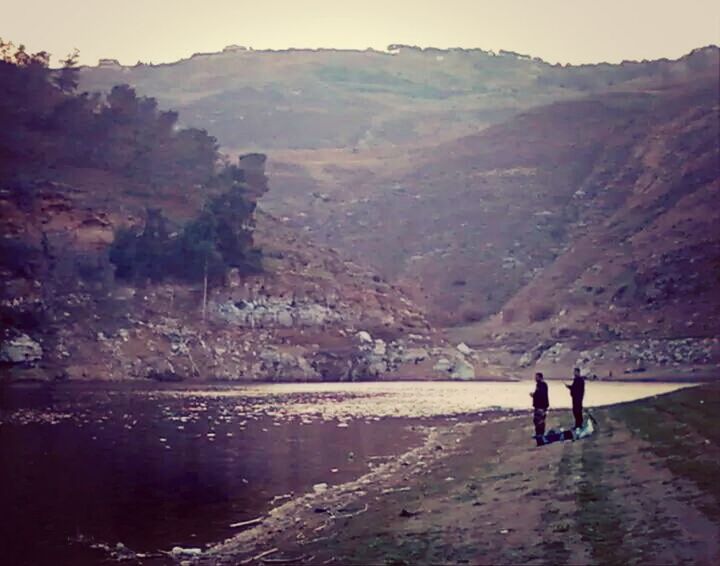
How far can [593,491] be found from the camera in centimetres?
2227

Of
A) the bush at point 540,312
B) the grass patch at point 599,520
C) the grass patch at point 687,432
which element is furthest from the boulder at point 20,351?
the grass patch at point 599,520

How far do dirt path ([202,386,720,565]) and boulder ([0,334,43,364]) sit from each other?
58.9m

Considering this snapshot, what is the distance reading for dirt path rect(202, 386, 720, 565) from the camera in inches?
675

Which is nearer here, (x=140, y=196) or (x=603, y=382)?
(x=603, y=382)

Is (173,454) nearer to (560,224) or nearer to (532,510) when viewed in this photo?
(532,510)

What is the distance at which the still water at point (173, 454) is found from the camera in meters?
24.3

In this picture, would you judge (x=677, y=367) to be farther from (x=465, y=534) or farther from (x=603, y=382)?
(x=465, y=534)

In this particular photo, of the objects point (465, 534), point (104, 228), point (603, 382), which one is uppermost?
point (104, 228)

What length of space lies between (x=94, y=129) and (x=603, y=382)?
5689cm

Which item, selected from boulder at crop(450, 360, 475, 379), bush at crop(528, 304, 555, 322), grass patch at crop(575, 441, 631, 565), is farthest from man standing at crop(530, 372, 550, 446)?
bush at crop(528, 304, 555, 322)

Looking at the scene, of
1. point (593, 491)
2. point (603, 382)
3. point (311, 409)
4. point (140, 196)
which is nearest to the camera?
point (593, 491)

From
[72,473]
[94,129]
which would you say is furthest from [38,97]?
[72,473]

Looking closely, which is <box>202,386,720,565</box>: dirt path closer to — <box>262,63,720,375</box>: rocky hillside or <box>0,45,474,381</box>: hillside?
<box>0,45,474,381</box>: hillside

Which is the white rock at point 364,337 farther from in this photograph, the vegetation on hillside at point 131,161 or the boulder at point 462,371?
the vegetation on hillside at point 131,161
